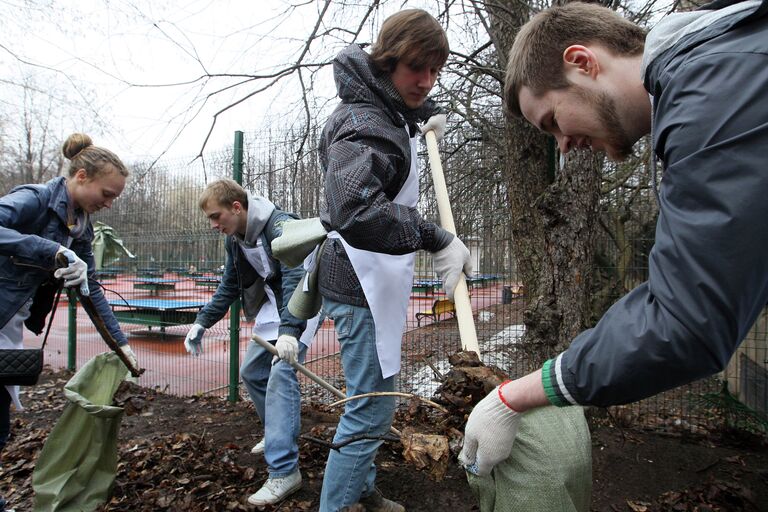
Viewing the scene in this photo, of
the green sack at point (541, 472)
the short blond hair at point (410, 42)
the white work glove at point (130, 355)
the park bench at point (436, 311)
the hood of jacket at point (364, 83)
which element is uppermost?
the short blond hair at point (410, 42)

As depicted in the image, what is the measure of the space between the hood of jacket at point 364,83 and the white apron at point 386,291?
34 cm

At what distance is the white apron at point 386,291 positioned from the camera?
6.51ft

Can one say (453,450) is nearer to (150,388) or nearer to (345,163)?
(345,163)

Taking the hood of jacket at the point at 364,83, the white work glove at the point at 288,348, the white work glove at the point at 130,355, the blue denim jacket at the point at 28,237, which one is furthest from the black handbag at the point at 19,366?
the hood of jacket at the point at 364,83

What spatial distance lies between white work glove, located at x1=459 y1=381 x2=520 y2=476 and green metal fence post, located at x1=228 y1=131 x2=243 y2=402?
12.8 feet

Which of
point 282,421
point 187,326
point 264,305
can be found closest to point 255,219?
point 264,305

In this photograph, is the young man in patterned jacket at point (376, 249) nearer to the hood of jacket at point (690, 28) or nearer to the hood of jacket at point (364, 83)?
the hood of jacket at point (364, 83)

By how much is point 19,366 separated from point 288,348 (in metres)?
1.28

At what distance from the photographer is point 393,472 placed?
3.03 metres

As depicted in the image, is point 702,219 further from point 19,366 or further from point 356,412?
point 19,366

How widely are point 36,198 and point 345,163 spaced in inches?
75.3

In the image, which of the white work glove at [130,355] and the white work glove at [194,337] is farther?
the white work glove at [194,337]

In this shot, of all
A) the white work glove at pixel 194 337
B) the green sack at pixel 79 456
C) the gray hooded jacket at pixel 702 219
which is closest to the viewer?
the gray hooded jacket at pixel 702 219

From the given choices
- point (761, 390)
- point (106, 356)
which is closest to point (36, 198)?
point (106, 356)
